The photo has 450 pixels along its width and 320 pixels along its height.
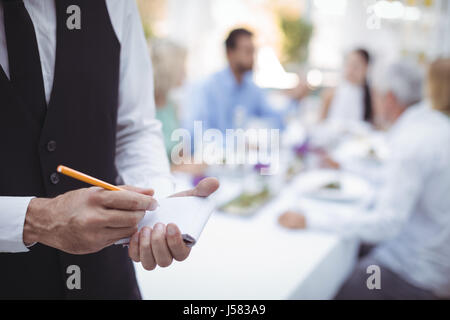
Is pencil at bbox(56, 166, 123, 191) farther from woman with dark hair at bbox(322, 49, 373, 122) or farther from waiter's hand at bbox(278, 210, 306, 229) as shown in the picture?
woman with dark hair at bbox(322, 49, 373, 122)

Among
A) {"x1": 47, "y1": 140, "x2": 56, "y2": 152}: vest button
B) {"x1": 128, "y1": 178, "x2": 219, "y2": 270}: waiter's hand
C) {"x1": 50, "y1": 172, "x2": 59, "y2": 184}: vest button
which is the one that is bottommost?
{"x1": 128, "y1": 178, "x2": 219, "y2": 270}: waiter's hand

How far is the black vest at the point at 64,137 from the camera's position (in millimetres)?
627

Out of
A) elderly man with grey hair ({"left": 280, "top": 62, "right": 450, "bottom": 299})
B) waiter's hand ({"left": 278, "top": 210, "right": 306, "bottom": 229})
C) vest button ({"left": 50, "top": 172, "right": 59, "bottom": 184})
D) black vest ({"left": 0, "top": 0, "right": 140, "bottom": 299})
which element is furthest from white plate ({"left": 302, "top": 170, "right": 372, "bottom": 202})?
vest button ({"left": 50, "top": 172, "right": 59, "bottom": 184})

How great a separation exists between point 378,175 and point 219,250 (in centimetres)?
133

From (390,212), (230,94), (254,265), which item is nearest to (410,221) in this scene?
(390,212)

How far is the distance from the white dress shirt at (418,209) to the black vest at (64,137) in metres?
0.92

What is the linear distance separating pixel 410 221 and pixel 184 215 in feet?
4.38

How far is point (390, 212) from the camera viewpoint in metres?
1.49

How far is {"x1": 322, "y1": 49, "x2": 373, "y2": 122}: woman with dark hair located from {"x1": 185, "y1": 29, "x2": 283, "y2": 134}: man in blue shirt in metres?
1.17

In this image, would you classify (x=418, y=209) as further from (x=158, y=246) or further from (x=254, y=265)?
(x=158, y=246)

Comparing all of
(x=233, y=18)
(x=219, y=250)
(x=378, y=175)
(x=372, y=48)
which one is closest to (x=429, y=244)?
(x=378, y=175)

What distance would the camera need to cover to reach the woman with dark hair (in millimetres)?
4090

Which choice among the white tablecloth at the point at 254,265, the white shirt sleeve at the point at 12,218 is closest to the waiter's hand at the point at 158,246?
the white shirt sleeve at the point at 12,218

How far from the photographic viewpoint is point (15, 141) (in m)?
0.62
